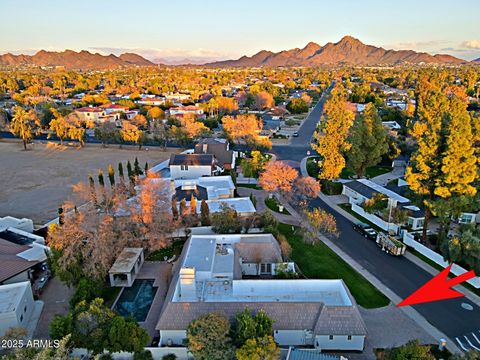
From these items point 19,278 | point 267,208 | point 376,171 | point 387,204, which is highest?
point 387,204

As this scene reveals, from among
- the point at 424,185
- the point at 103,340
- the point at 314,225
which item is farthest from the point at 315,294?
the point at 424,185

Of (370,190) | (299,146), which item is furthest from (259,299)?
(299,146)

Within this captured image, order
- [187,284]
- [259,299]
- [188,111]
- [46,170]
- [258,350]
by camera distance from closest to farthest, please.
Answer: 1. [258,350]
2. [259,299]
3. [187,284]
4. [46,170]
5. [188,111]

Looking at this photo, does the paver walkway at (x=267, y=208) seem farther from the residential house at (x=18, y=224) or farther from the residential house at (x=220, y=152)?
the residential house at (x=18, y=224)

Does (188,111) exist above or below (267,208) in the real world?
above

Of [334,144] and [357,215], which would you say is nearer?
[357,215]

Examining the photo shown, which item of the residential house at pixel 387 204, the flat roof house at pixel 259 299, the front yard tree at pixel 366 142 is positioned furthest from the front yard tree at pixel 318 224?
the front yard tree at pixel 366 142

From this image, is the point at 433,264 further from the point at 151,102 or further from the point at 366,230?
the point at 151,102
